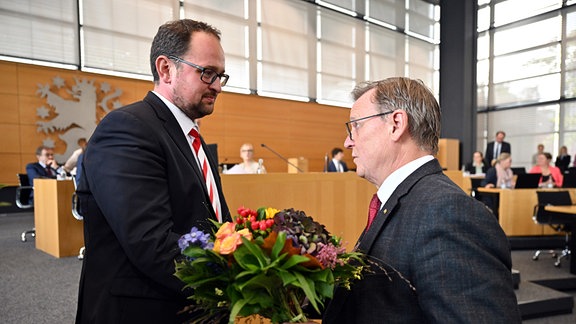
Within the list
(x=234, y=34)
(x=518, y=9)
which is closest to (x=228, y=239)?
(x=234, y=34)

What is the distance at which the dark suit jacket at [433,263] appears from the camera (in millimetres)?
821

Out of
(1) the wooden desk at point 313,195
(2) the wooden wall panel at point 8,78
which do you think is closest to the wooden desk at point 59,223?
(1) the wooden desk at point 313,195

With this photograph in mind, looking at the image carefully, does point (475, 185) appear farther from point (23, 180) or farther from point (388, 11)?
point (388, 11)

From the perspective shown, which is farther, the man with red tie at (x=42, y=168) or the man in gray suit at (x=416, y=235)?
the man with red tie at (x=42, y=168)

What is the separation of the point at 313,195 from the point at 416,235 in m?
2.40

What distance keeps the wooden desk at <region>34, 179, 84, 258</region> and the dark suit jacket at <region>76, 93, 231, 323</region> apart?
405 cm

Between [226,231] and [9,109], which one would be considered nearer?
[226,231]

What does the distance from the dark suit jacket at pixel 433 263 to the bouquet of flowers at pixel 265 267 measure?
0.66 feet

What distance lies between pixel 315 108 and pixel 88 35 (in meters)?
7.23

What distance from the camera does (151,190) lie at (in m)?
1.08

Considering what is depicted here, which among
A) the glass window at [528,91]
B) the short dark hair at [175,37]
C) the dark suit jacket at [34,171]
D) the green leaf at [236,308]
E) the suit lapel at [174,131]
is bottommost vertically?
the dark suit jacket at [34,171]

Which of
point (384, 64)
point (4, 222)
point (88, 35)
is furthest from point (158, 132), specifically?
point (384, 64)

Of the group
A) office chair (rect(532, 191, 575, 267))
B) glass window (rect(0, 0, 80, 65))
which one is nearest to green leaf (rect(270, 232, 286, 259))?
office chair (rect(532, 191, 575, 267))

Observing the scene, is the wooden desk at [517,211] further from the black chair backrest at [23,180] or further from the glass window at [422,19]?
the glass window at [422,19]
